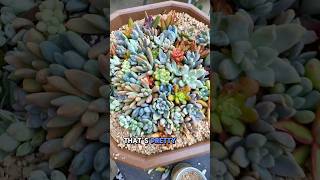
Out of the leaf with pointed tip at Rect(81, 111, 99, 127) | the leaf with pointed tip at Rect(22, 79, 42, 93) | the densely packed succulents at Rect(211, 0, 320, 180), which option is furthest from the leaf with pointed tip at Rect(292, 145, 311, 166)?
the leaf with pointed tip at Rect(22, 79, 42, 93)

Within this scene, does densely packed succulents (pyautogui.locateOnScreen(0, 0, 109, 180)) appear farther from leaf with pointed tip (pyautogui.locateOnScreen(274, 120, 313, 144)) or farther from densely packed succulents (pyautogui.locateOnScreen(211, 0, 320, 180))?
leaf with pointed tip (pyautogui.locateOnScreen(274, 120, 313, 144))

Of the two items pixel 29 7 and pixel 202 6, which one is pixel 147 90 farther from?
pixel 29 7

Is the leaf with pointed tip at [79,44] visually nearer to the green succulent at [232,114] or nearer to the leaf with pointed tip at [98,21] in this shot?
the leaf with pointed tip at [98,21]

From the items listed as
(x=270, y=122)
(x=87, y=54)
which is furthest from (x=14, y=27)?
(x=270, y=122)

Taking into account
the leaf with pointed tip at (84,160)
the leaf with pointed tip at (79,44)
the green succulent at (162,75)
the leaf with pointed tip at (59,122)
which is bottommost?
the leaf with pointed tip at (84,160)

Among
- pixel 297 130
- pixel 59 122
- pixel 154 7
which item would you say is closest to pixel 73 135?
pixel 59 122

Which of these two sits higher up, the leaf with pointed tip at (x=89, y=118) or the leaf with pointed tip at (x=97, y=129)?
the leaf with pointed tip at (x=89, y=118)

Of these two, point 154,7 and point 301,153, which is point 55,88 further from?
point 301,153

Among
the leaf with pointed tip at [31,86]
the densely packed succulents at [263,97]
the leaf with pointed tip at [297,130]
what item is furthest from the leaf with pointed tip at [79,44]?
the leaf with pointed tip at [297,130]
